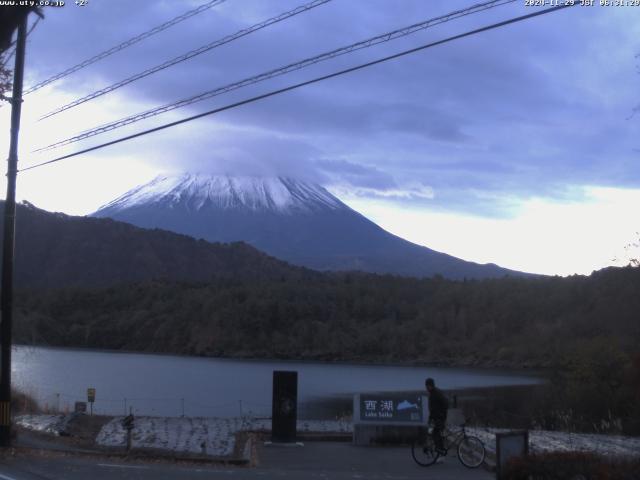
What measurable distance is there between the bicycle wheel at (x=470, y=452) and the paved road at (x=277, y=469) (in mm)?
187

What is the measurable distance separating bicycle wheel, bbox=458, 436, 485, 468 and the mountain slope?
296 feet

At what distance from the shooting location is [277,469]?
52.6ft

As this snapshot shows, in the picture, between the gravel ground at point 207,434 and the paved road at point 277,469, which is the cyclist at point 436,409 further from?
the gravel ground at point 207,434

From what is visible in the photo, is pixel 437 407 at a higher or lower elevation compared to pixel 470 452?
higher

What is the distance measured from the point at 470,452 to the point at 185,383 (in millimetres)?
35131

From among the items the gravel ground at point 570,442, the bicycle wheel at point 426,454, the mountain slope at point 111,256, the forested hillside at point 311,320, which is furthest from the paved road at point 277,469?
the mountain slope at point 111,256

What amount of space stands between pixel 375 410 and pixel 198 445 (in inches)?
194

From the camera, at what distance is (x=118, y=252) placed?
393 ft

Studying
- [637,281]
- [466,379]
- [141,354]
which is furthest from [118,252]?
[637,281]

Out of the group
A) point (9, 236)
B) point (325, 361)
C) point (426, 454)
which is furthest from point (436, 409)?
point (325, 361)

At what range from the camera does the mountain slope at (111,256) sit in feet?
360

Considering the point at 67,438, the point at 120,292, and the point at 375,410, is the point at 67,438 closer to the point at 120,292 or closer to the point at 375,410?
the point at 375,410

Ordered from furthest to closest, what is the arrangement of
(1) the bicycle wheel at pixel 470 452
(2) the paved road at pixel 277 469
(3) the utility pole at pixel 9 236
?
1. (3) the utility pole at pixel 9 236
2. (1) the bicycle wheel at pixel 470 452
3. (2) the paved road at pixel 277 469

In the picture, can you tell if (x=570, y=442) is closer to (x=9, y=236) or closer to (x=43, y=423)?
(x=9, y=236)
